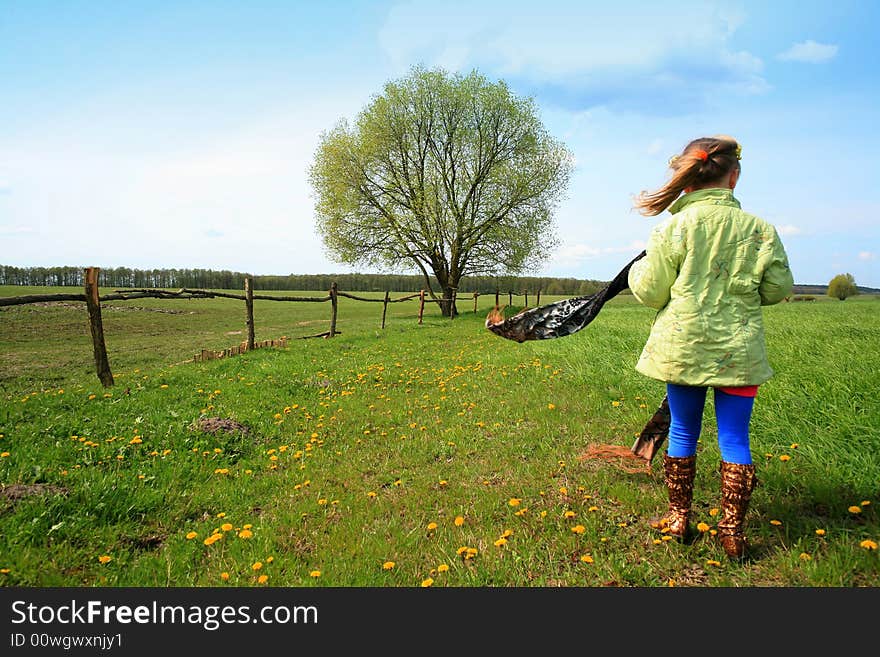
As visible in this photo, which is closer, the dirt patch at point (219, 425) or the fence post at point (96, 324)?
the dirt patch at point (219, 425)

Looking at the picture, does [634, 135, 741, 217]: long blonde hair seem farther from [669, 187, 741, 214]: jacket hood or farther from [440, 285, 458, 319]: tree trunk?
[440, 285, 458, 319]: tree trunk

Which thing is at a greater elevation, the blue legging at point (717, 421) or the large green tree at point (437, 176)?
the large green tree at point (437, 176)

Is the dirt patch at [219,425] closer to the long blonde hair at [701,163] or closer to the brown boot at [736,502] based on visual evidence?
the brown boot at [736,502]

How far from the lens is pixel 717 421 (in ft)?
10.4

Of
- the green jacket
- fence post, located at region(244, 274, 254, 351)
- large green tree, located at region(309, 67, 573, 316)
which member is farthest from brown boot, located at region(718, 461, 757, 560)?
large green tree, located at region(309, 67, 573, 316)

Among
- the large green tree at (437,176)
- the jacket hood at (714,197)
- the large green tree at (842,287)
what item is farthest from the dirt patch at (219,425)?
the large green tree at (842,287)

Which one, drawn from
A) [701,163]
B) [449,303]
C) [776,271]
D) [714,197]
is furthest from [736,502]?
[449,303]

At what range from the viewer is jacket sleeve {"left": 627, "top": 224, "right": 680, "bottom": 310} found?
10.2ft

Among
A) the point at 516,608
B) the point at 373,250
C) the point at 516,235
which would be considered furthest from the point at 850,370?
the point at 373,250

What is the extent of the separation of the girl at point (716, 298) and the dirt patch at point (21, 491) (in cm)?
500

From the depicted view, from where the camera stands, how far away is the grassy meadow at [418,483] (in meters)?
3.17

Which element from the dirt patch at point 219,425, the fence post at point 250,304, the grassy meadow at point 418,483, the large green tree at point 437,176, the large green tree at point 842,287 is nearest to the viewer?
the grassy meadow at point 418,483

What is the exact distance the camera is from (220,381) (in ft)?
30.4

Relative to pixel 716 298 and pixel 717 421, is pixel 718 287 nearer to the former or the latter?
pixel 716 298
